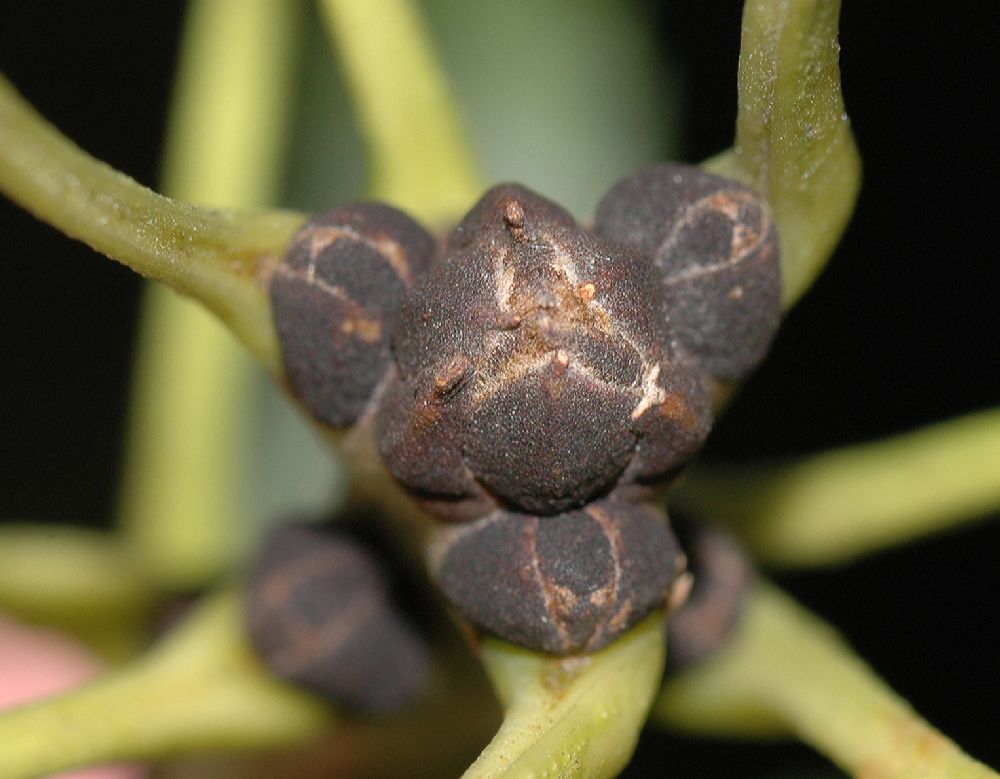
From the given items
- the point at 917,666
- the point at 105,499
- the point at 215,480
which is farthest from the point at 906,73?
the point at 105,499

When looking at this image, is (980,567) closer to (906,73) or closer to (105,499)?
(906,73)

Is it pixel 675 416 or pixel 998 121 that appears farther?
pixel 998 121

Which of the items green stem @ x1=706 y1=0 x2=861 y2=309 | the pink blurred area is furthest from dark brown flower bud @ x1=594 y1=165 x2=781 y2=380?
the pink blurred area

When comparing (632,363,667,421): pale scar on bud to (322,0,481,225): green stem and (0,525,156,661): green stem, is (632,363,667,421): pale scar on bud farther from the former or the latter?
(0,525,156,661): green stem

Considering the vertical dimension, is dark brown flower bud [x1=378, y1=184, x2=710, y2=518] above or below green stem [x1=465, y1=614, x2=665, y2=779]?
above

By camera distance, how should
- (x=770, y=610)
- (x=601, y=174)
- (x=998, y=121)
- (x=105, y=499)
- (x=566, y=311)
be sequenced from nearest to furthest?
(x=566, y=311)
(x=770, y=610)
(x=998, y=121)
(x=601, y=174)
(x=105, y=499)

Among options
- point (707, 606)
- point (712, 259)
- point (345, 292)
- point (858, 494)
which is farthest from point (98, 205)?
point (858, 494)
